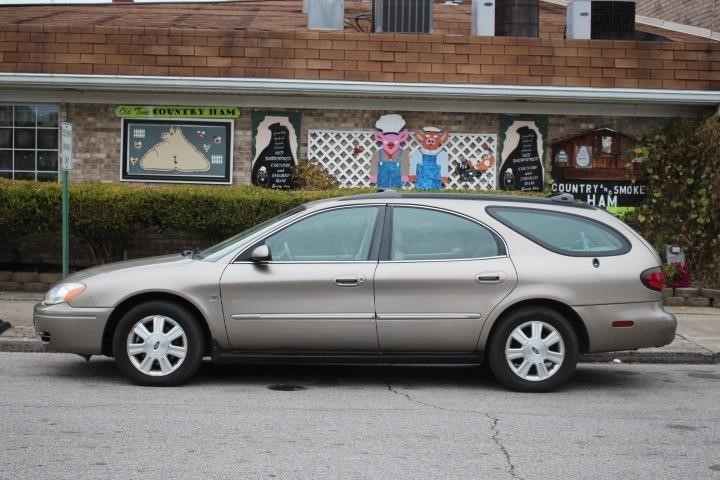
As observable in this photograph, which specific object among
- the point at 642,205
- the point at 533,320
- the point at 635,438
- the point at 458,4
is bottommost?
the point at 635,438

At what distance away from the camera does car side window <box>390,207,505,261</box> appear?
24.4 feet

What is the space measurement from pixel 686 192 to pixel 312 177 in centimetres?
527

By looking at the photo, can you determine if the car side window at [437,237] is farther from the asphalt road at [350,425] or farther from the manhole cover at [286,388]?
the manhole cover at [286,388]

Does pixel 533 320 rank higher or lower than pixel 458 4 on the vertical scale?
lower

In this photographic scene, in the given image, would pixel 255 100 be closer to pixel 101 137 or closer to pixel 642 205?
pixel 101 137

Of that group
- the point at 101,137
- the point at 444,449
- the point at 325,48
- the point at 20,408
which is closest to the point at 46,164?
the point at 101,137

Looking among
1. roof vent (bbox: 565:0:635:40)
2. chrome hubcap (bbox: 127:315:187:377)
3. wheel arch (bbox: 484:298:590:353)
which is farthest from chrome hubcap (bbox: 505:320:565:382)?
roof vent (bbox: 565:0:635:40)

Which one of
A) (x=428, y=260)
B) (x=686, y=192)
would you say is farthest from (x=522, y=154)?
(x=428, y=260)

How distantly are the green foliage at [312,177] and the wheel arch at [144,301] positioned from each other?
5.92m

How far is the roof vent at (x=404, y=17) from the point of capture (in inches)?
535

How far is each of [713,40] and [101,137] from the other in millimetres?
9308

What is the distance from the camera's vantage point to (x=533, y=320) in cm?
734

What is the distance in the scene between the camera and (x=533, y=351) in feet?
24.1

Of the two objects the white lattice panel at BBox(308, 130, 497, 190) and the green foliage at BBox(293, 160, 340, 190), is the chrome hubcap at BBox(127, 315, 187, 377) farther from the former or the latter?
the white lattice panel at BBox(308, 130, 497, 190)
